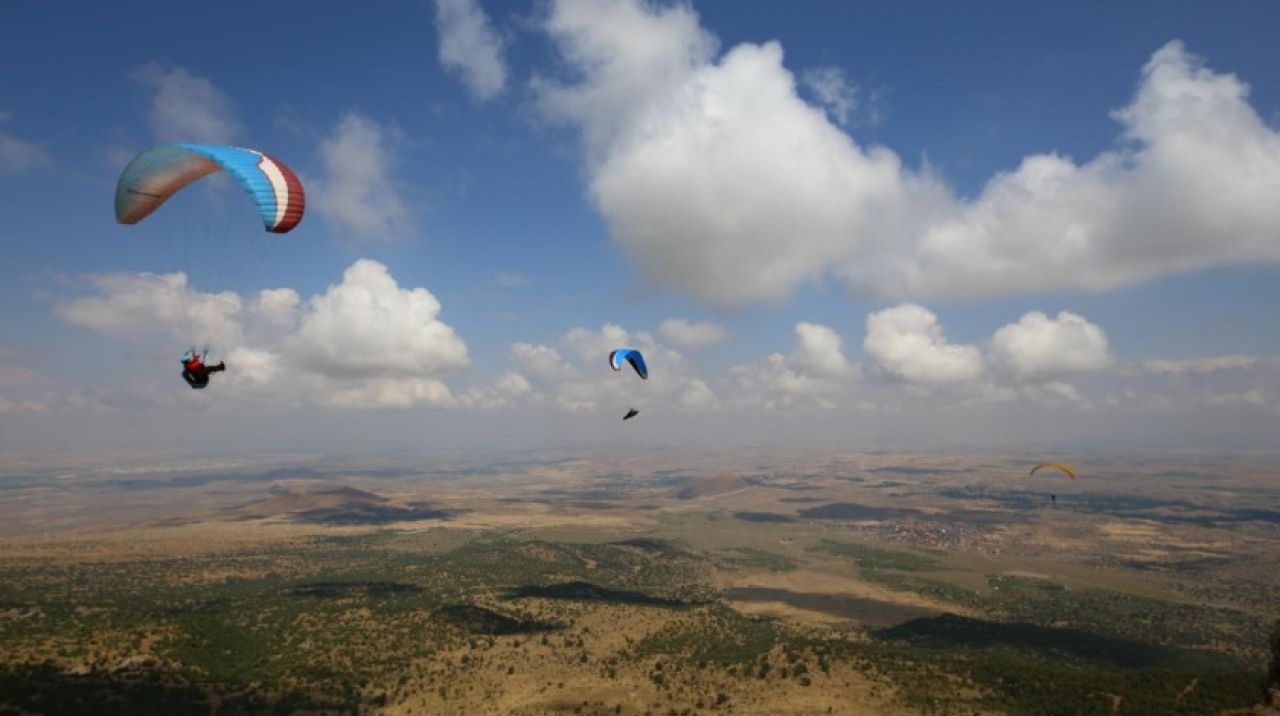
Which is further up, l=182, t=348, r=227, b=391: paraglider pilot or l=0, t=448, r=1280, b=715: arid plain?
l=182, t=348, r=227, b=391: paraglider pilot

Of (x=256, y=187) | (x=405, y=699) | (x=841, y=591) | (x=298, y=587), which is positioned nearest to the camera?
(x=256, y=187)

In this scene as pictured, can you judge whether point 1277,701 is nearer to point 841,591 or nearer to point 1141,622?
point 1141,622

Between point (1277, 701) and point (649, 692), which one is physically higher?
point (1277, 701)

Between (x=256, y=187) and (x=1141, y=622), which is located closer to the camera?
(x=256, y=187)

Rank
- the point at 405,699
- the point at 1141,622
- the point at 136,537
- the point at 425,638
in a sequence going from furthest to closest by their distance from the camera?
the point at 136,537 → the point at 1141,622 → the point at 425,638 → the point at 405,699

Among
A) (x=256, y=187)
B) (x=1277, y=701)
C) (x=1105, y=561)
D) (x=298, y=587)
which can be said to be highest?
(x=256, y=187)

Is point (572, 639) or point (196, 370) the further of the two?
point (572, 639)

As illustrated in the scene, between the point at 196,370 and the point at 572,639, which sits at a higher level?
the point at 196,370

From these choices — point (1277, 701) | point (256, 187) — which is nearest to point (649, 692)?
point (1277, 701)

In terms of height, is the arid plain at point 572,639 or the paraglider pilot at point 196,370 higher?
the paraglider pilot at point 196,370

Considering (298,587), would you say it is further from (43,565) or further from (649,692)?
(649,692)
